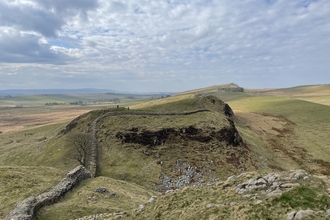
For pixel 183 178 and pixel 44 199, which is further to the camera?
pixel 183 178

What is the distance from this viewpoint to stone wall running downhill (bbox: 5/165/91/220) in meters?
22.5

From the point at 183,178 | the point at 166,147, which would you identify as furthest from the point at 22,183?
the point at 166,147

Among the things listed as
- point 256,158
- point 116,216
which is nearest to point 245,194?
point 116,216

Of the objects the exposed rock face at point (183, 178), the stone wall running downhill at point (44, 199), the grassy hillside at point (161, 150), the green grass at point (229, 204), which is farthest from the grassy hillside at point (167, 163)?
the stone wall running downhill at point (44, 199)

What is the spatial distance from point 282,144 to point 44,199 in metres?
69.3

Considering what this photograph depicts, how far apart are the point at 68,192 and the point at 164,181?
66.8 feet

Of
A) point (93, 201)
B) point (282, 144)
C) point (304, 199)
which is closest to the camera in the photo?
point (304, 199)

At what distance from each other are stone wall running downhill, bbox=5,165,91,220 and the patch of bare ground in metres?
44.5

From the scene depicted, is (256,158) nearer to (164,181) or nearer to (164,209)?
(164,181)

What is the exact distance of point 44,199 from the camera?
27.2m

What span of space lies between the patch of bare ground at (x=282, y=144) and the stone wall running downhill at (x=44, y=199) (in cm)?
4450

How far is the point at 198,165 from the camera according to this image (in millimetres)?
52312

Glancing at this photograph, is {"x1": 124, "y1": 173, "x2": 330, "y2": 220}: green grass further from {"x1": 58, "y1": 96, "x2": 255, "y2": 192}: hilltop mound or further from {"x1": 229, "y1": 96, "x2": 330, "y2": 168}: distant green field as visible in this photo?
{"x1": 229, "y1": 96, "x2": 330, "y2": 168}: distant green field

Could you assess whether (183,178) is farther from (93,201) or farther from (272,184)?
(272,184)
